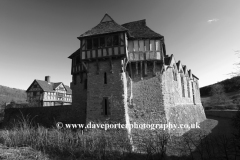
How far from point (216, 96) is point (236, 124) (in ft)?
105

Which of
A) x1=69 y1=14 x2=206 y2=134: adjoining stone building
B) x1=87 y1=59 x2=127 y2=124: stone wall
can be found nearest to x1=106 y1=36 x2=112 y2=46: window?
x1=69 y1=14 x2=206 y2=134: adjoining stone building

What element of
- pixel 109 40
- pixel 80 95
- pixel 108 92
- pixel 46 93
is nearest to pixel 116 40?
pixel 109 40

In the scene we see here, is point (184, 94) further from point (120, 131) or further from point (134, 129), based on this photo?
point (120, 131)

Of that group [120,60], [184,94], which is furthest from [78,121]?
[184,94]

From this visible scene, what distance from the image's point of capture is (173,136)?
11.9 metres

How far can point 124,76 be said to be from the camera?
12352 mm

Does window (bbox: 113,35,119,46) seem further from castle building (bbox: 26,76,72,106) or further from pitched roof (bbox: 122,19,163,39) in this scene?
castle building (bbox: 26,76,72,106)

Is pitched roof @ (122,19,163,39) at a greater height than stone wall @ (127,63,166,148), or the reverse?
pitched roof @ (122,19,163,39)

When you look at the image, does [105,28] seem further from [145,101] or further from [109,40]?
[145,101]

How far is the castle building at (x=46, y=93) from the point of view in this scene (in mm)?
29027

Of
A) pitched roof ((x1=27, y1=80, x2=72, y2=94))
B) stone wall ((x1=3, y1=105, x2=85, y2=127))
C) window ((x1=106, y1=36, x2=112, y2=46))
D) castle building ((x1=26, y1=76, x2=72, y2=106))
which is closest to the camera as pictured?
window ((x1=106, y1=36, x2=112, y2=46))

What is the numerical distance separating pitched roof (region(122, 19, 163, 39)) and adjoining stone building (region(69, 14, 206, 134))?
0.29ft

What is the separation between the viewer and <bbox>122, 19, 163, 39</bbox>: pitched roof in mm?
12941

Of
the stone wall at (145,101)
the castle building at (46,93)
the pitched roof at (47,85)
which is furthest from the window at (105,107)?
the pitched roof at (47,85)
